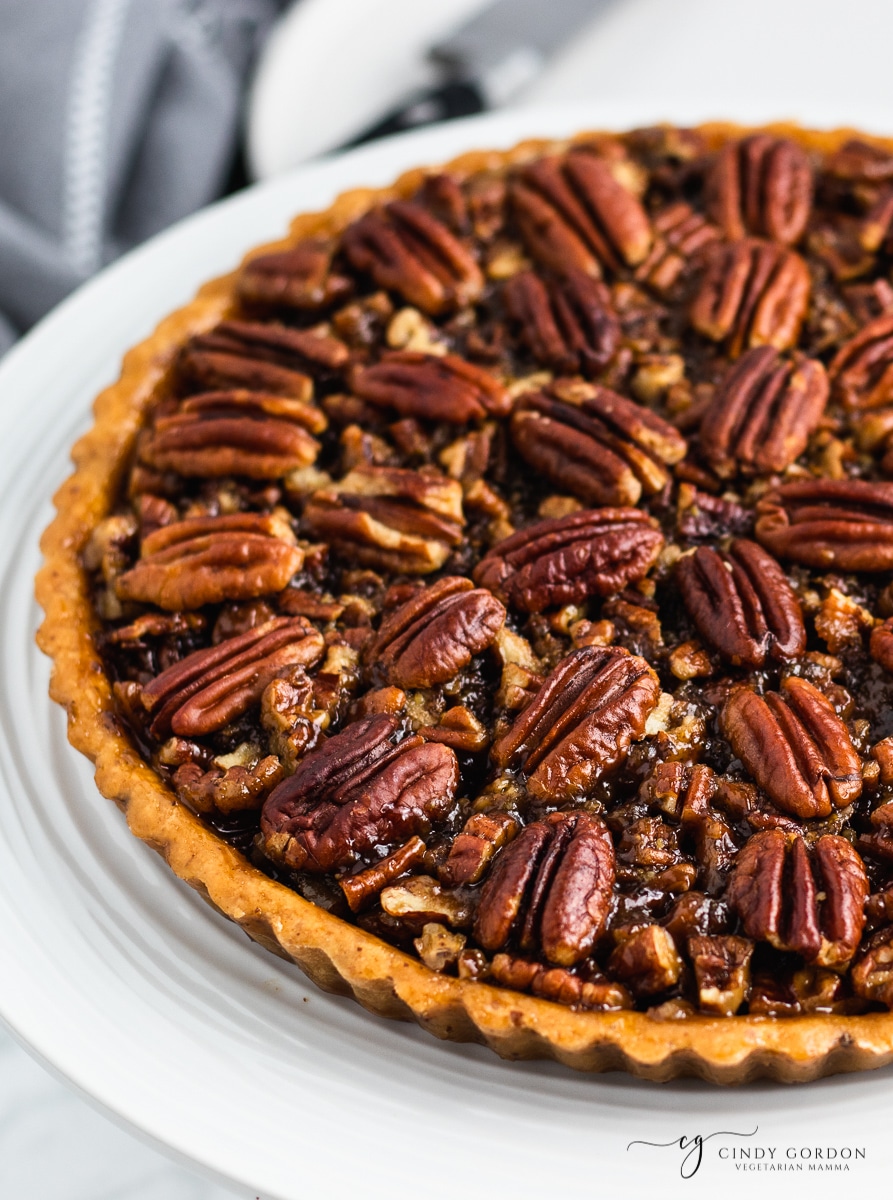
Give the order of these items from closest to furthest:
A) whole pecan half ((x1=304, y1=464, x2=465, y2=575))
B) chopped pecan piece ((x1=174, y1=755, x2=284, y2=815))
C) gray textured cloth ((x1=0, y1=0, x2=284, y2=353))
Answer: chopped pecan piece ((x1=174, y1=755, x2=284, y2=815)) < whole pecan half ((x1=304, y1=464, x2=465, y2=575)) < gray textured cloth ((x1=0, y1=0, x2=284, y2=353))

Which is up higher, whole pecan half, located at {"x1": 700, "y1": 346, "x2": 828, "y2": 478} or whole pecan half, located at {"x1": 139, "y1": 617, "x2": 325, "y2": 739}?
whole pecan half, located at {"x1": 139, "y1": 617, "x2": 325, "y2": 739}

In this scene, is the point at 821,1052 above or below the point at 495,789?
below

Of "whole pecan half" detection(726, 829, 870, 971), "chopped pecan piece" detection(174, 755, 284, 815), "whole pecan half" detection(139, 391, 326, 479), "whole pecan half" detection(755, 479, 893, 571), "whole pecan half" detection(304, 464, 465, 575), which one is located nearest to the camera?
"whole pecan half" detection(726, 829, 870, 971)

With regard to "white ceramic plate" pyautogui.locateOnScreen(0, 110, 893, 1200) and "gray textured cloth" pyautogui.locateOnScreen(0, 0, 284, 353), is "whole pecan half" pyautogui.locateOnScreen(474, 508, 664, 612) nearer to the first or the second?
"white ceramic plate" pyautogui.locateOnScreen(0, 110, 893, 1200)

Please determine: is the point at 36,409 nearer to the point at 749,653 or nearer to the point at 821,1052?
the point at 749,653

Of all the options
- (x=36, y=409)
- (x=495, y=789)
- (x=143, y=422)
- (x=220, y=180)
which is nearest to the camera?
(x=495, y=789)

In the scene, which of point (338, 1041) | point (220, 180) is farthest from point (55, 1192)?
point (220, 180)

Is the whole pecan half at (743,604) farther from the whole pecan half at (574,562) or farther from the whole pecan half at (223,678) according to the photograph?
the whole pecan half at (223,678)
